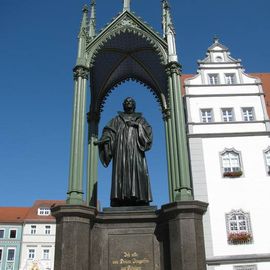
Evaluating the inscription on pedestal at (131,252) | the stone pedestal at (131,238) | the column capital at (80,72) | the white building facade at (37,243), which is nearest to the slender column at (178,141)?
the stone pedestal at (131,238)

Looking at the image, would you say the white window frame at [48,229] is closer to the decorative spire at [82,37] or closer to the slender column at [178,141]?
the decorative spire at [82,37]

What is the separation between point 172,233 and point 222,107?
1847 centimetres

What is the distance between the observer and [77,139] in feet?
26.0

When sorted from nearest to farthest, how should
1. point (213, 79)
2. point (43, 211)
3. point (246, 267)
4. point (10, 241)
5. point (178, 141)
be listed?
point (178, 141) < point (246, 267) < point (213, 79) < point (10, 241) < point (43, 211)

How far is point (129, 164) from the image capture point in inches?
317

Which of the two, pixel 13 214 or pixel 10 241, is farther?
pixel 13 214

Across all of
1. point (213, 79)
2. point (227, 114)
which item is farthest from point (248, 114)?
point (213, 79)

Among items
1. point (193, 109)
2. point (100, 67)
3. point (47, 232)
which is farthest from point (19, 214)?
point (100, 67)

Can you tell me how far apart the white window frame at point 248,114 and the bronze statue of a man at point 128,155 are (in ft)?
55.5

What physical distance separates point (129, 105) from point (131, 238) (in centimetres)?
296

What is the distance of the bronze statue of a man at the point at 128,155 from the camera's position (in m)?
7.85

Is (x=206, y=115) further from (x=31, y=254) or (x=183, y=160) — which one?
(x=31, y=254)

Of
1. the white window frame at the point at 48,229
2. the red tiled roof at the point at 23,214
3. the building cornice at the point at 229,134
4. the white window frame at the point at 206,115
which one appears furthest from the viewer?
the red tiled roof at the point at 23,214

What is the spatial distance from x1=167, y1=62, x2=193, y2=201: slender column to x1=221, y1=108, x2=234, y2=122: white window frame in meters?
16.1
